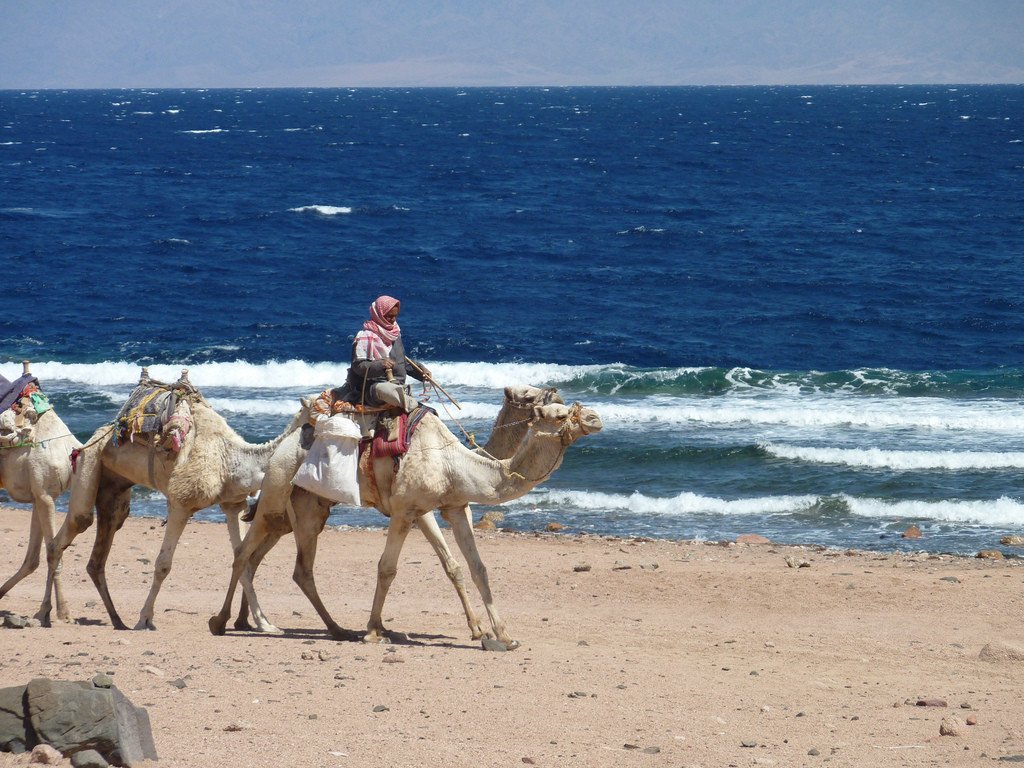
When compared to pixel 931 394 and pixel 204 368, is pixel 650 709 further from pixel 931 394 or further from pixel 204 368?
pixel 204 368

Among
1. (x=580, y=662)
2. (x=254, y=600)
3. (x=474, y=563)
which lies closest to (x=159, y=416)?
(x=254, y=600)

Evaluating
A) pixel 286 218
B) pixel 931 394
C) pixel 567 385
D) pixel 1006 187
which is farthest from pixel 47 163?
pixel 931 394

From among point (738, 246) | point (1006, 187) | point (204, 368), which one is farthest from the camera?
point (1006, 187)

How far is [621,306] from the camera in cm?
4044

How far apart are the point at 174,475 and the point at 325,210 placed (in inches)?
2035

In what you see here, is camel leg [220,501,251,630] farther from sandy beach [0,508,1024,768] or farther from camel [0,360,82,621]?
camel [0,360,82,621]

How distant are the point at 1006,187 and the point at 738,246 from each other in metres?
24.5

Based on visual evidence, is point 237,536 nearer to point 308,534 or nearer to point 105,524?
point 308,534

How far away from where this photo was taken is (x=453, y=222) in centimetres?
5850

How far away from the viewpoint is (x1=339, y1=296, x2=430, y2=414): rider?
11.0 metres

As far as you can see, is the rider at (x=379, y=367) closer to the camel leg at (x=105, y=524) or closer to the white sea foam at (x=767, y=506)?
the camel leg at (x=105, y=524)

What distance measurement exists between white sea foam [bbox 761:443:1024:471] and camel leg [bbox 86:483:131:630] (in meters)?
13.1

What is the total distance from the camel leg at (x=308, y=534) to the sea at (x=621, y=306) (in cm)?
735

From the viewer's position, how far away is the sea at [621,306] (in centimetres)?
2138
